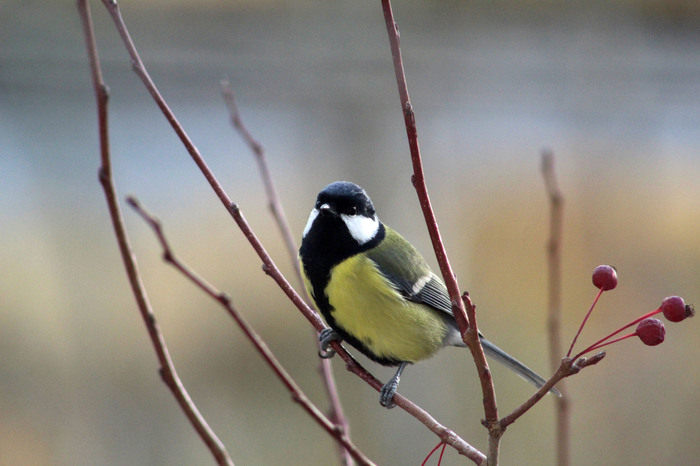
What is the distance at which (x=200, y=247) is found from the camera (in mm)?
1950

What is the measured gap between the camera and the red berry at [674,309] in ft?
1.63

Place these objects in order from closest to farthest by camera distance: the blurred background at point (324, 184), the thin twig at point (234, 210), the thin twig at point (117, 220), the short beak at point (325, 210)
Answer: the thin twig at point (117, 220), the thin twig at point (234, 210), the short beak at point (325, 210), the blurred background at point (324, 184)

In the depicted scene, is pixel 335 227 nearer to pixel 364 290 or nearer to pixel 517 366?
pixel 364 290

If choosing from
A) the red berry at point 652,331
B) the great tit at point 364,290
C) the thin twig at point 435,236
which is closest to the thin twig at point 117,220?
the thin twig at point 435,236

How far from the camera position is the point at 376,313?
999 mm

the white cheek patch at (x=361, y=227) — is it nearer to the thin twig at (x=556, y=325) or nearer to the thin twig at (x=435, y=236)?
the thin twig at (x=556, y=325)

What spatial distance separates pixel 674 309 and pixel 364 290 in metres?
0.55

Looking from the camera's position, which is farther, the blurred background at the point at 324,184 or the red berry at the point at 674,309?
the blurred background at the point at 324,184

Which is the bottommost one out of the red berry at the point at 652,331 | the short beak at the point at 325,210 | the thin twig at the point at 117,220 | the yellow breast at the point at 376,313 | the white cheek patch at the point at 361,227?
the yellow breast at the point at 376,313

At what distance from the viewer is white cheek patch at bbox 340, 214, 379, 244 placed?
104 centimetres

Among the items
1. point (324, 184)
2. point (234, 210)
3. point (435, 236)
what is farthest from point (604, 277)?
point (324, 184)

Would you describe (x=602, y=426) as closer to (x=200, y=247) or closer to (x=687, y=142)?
(x=687, y=142)

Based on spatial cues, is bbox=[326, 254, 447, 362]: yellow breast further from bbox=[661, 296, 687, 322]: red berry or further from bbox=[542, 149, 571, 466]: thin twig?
bbox=[661, 296, 687, 322]: red berry

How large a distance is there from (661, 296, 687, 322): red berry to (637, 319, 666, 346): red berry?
0.02 meters
